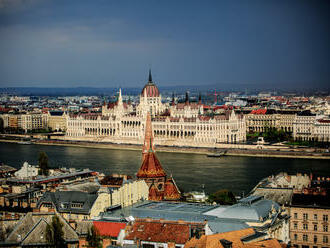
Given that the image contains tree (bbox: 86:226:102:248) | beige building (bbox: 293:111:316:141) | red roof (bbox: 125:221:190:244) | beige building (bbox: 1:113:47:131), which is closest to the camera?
tree (bbox: 86:226:102:248)

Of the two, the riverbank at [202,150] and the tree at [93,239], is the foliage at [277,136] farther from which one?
the tree at [93,239]

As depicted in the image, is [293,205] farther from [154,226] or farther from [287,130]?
[287,130]

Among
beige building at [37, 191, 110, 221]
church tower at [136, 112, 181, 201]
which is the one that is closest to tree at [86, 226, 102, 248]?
beige building at [37, 191, 110, 221]

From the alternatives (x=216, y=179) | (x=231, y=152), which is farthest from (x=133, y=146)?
(x=216, y=179)

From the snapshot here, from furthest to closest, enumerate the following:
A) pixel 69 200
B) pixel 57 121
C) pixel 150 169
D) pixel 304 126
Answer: pixel 57 121, pixel 304 126, pixel 150 169, pixel 69 200

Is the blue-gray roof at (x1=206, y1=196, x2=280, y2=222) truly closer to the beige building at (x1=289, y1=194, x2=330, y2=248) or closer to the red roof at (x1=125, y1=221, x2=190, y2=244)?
the beige building at (x1=289, y1=194, x2=330, y2=248)

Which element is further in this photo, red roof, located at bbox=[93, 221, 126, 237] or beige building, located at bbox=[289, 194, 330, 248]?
beige building, located at bbox=[289, 194, 330, 248]

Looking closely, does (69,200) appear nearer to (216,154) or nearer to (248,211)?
(248,211)

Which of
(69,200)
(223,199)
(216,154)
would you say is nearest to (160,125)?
(216,154)

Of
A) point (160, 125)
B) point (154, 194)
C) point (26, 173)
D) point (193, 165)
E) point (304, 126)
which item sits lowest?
point (193, 165)
